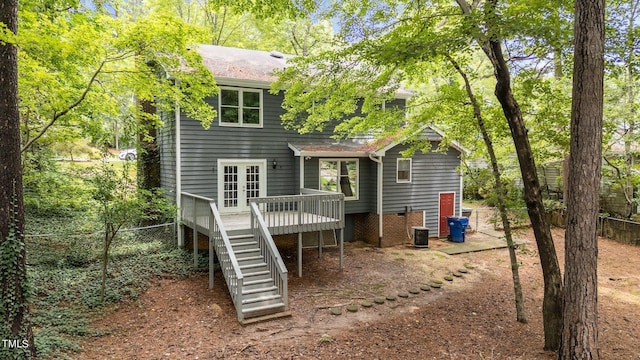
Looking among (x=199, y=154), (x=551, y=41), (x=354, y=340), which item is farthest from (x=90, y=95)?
(x=551, y=41)

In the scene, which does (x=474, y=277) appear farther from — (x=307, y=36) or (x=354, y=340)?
(x=307, y=36)

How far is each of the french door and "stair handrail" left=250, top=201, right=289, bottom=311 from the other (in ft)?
8.03

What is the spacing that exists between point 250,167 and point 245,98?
2.35 meters

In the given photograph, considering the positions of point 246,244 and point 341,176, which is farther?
point 341,176

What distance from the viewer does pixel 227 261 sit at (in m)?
8.55

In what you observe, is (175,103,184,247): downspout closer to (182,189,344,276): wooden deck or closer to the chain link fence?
(182,189,344,276): wooden deck

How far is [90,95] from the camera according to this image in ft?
28.6

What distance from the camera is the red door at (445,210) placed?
1534cm

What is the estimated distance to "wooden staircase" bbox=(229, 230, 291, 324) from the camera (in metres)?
7.63

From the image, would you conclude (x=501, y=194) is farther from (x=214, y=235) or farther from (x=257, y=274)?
(x=214, y=235)

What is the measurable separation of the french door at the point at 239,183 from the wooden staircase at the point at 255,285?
262cm

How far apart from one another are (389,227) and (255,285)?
7.10 metres

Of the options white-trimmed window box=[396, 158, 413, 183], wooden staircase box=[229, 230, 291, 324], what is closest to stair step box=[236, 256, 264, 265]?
wooden staircase box=[229, 230, 291, 324]

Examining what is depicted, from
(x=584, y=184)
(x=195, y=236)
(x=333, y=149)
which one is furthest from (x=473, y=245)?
(x=195, y=236)
